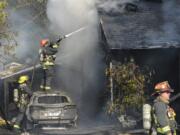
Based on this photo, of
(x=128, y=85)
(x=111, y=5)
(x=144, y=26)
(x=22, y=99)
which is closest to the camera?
(x=22, y=99)

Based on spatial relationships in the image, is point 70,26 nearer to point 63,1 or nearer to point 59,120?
point 63,1

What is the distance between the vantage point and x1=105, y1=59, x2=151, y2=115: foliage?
16281 mm

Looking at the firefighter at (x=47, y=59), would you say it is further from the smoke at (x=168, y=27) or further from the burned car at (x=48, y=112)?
the smoke at (x=168, y=27)

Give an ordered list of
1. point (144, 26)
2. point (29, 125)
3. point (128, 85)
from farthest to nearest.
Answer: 1. point (144, 26)
2. point (128, 85)
3. point (29, 125)

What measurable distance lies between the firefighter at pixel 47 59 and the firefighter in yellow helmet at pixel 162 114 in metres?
9.74

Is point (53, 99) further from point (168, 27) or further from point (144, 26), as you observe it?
point (168, 27)

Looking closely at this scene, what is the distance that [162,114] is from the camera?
8.17 m

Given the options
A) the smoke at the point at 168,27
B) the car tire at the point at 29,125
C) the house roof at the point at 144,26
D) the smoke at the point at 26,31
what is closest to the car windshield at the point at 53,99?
the car tire at the point at 29,125

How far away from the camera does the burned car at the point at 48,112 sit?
1517cm

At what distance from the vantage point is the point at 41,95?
15461mm

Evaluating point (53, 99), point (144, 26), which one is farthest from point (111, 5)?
point (53, 99)

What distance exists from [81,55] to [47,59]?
2.29 metres

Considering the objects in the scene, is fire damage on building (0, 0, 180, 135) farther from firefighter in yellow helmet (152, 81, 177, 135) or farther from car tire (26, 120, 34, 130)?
firefighter in yellow helmet (152, 81, 177, 135)

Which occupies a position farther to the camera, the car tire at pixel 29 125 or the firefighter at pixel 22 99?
the car tire at pixel 29 125
